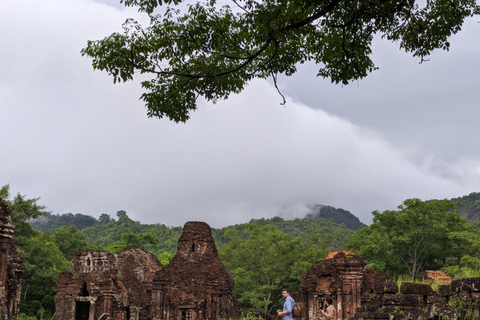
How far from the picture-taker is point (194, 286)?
24.0 m

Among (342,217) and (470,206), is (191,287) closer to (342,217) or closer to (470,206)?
(470,206)

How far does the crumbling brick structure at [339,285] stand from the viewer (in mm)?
20344

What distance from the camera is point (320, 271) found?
943 inches

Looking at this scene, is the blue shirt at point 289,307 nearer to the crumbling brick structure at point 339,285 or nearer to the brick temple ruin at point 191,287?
the crumbling brick structure at point 339,285

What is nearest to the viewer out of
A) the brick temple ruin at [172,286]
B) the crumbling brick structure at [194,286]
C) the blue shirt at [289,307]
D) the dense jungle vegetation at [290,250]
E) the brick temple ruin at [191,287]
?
the blue shirt at [289,307]

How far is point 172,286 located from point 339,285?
823 centimetres

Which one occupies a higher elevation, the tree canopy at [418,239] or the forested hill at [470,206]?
the forested hill at [470,206]

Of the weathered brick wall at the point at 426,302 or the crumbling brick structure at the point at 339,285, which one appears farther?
the crumbling brick structure at the point at 339,285

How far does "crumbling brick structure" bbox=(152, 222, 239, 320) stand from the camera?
2339 centimetres

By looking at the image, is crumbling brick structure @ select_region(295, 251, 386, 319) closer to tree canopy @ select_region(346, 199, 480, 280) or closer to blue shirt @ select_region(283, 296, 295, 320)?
blue shirt @ select_region(283, 296, 295, 320)

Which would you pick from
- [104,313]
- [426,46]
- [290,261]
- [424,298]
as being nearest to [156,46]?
[426,46]

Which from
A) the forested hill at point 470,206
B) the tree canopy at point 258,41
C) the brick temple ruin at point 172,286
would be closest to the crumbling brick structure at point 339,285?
the brick temple ruin at point 172,286

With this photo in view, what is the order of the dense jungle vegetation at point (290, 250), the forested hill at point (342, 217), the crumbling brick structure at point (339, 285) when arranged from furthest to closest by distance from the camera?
1. the forested hill at point (342, 217)
2. the dense jungle vegetation at point (290, 250)
3. the crumbling brick structure at point (339, 285)

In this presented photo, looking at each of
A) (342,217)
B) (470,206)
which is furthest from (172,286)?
(342,217)
